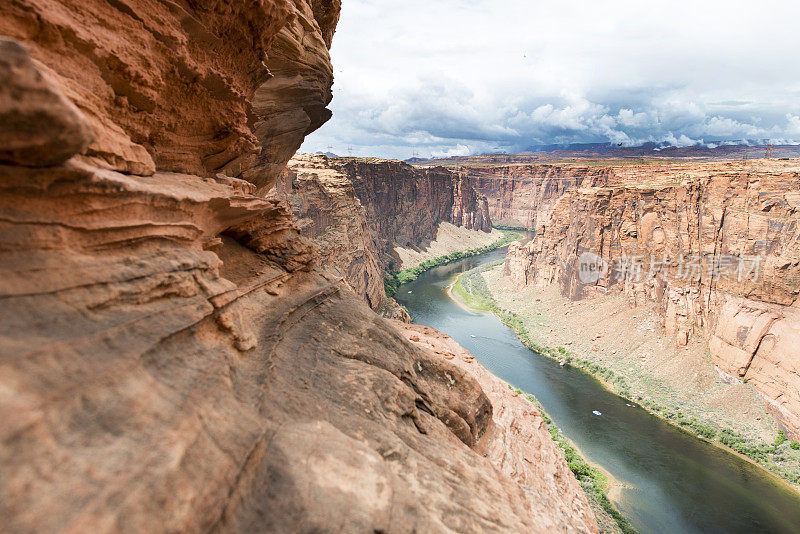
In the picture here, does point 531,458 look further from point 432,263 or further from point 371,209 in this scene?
point 432,263

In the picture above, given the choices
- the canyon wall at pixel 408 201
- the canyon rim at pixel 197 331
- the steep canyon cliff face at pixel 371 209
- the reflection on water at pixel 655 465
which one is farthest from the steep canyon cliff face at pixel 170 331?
the canyon wall at pixel 408 201

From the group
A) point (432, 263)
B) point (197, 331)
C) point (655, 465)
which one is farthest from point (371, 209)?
point (197, 331)

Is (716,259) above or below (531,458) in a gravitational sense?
above

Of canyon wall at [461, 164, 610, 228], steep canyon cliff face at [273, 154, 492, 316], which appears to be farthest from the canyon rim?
canyon wall at [461, 164, 610, 228]

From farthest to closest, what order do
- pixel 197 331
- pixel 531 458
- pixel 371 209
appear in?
pixel 371 209 < pixel 531 458 < pixel 197 331

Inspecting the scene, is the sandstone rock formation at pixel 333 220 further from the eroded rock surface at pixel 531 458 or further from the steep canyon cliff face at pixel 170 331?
the steep canyon cliff face at pixel 170 331
